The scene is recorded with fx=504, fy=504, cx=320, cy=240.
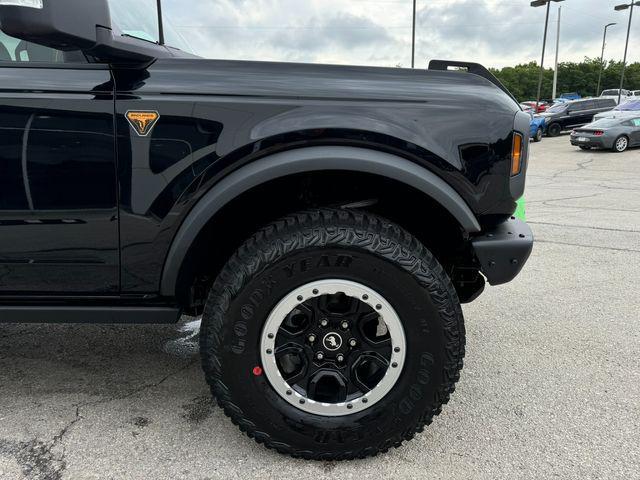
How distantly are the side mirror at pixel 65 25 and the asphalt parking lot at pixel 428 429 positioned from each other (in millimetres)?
A: 1605

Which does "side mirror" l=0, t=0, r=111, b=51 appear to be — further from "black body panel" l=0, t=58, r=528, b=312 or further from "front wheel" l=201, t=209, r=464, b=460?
"front wheel" l=201, t=209, r=464, b=460

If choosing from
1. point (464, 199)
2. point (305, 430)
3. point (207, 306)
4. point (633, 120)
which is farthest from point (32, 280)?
point (633, 120)

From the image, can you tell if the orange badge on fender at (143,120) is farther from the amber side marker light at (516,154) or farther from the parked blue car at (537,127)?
the parked blue car at (537,127)

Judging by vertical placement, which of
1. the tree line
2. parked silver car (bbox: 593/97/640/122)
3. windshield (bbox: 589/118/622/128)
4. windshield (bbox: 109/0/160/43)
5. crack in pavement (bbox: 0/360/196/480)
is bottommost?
crack in pavement (bbox: 0/360/196/480)

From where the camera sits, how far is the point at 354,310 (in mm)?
2010

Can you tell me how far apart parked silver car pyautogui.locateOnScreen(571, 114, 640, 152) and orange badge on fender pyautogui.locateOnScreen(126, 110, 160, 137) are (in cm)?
1896

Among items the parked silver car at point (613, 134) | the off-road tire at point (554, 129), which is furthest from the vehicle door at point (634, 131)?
the off-road tire at point (554, 129)

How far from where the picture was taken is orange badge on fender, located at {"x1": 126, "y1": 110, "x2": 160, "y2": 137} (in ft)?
6.19

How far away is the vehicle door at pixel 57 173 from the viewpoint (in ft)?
6.14

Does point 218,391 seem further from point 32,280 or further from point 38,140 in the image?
point 38,140

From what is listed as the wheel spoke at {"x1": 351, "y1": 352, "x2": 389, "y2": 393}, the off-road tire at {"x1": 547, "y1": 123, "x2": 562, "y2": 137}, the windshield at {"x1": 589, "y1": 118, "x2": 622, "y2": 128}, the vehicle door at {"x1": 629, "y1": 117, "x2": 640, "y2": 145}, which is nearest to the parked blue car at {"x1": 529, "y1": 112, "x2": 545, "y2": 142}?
the off-road tire at {"x1": 547, "y1": 123, "x2": 562, "y2": 137}

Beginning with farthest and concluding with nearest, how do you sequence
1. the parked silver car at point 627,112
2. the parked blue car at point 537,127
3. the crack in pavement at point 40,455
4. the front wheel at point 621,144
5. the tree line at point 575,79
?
the tree line at point 575,79
the parked blue car at point 537,127
the parked silver car at point 627,112
the front wheel at point 621,144
the crack in pavement at point 40,455

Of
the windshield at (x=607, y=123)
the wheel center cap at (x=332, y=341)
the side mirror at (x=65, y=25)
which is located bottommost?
the wheel center cap at (x=332, y=341)

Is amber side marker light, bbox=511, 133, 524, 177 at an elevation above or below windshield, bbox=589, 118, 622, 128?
below
